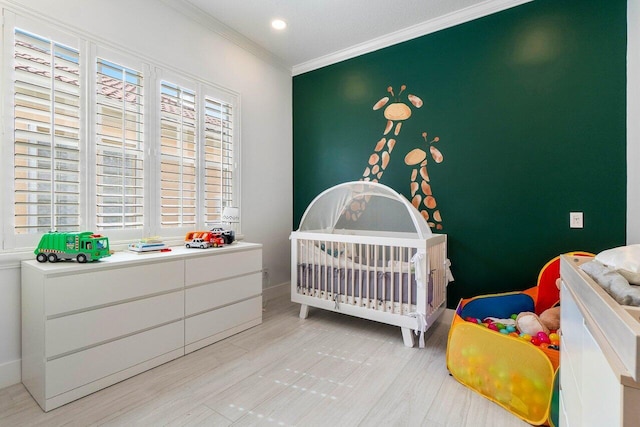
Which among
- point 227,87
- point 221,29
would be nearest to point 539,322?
point 227,87

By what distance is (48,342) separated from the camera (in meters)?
1.51

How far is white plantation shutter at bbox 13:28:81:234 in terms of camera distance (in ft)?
5.73

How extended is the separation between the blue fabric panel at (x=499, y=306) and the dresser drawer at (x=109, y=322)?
2059 mm

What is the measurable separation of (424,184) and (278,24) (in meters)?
2.04

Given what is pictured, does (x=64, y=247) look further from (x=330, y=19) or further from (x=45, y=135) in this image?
(x=330, y=19)

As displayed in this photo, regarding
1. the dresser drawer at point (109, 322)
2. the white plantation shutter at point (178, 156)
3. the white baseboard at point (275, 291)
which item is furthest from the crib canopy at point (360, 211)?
the dresser drawer at point (109, 322)

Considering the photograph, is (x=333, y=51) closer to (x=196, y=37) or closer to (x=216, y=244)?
(x=196, y=37)

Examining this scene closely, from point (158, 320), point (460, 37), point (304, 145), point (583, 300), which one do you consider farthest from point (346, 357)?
point (460, 37)

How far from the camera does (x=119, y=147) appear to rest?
217 centimetres

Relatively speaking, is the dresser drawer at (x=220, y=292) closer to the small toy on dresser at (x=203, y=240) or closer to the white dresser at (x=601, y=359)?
the small toy on dresser at (x=203, y=240)

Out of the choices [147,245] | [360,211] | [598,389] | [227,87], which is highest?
[227,87]

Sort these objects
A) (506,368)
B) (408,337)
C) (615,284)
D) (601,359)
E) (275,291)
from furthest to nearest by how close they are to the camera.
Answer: (275,291), (408,337), (506,368), (615,284), (601,359)

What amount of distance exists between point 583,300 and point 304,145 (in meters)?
3.24

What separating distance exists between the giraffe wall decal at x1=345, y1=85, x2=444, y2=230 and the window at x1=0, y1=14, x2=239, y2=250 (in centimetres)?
152
